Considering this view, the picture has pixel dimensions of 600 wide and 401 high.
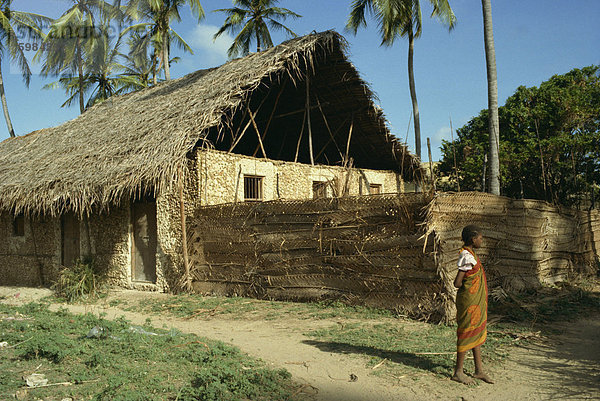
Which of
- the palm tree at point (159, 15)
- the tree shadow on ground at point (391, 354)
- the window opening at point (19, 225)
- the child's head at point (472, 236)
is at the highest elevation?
the palm tree at point (159, 15)

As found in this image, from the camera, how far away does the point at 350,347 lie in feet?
17.5

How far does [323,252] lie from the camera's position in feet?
25.0

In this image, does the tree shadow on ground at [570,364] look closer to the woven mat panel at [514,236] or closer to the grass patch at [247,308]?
the woven mat panel at [514,236]

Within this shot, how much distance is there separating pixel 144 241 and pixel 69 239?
2.78 meters

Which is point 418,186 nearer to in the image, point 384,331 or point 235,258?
point 235,258

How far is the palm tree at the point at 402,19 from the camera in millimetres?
17734

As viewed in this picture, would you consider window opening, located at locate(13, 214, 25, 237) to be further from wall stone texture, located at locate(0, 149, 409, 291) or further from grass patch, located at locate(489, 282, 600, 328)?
grass patch, located at locate(489, 282, 600, 328)

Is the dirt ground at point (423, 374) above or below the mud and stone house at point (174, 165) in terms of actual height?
below

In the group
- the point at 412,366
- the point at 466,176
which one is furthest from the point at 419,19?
the point at 412,366

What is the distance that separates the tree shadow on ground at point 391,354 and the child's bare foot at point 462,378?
193 mm

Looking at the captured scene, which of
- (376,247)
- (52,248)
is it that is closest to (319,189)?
(376,247)

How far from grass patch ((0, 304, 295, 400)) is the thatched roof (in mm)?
3886

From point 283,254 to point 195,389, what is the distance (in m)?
4.39

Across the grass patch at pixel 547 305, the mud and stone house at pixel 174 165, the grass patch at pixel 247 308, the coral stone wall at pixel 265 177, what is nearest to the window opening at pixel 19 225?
the mud and stone house at pixel 174 165
